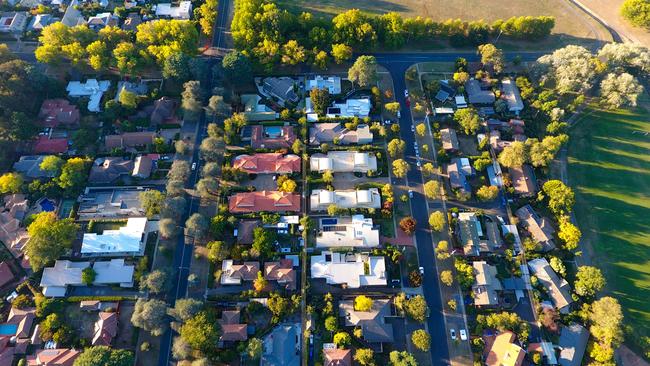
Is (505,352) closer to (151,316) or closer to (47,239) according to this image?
(151,316)

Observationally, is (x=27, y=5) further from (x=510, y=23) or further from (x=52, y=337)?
(x=510, y=23)

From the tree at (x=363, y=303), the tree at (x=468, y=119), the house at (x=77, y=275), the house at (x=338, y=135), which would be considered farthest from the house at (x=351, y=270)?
the tree at (x=468, y=119)

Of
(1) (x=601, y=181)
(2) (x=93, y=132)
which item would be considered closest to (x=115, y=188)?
(2) (x=93, y=132)

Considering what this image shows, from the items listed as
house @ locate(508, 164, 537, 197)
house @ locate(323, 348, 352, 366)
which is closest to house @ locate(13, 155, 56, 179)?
house @ locate(323, 348, 352, 366)

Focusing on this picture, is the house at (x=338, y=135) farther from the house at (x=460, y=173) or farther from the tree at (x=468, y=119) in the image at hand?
the tree at (x=468, y=119)

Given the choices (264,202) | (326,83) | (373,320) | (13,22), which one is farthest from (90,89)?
(373,320)

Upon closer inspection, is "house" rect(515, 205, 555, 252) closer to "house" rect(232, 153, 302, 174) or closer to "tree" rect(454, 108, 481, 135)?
"tree" rect(454, 108, 481, 135)
